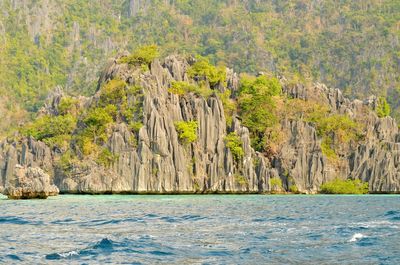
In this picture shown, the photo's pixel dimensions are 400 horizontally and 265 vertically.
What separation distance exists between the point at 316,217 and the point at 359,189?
80.6 m

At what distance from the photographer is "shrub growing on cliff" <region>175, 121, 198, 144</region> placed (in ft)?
433

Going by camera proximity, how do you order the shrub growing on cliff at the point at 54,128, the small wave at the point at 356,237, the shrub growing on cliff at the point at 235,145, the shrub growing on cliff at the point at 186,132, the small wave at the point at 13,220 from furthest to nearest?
1. the shrub growing on cliff at the point at 54,128
2. the shrub growing on cliff at the point at 235,145
3. the shrub growing on cliff at the point at 186,132
4. the small wave at the point at 13,220
5. the small wave at the point at 356,237

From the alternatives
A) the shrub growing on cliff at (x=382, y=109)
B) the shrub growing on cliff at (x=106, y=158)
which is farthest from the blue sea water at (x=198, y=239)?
the shrub growing on cliff at (x=382, y=109)

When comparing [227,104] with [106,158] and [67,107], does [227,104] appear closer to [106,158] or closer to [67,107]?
[67,107]

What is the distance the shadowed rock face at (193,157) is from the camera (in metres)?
125

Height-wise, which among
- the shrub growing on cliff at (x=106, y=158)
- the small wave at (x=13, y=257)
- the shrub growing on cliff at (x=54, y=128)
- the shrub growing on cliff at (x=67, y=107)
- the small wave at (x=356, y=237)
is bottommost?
the small wave at (x=13, y=257)

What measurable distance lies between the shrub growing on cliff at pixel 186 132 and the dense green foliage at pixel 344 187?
2379cm

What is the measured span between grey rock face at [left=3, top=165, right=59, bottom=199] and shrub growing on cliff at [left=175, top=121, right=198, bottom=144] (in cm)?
3979

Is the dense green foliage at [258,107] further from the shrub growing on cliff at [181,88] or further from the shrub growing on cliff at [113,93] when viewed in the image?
the shrub growing on cliff at [113,93]

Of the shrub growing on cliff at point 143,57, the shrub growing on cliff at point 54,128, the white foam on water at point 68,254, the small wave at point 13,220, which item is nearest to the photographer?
the white foam on water at point 68,254

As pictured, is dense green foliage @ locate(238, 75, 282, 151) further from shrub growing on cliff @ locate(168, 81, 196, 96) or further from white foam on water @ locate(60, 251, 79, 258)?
white foam on water @ locate(60, 251, 79, 258)

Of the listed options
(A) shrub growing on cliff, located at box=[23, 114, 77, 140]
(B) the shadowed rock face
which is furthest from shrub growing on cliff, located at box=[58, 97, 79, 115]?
(A) shrub growing on cliff, located at box=[23, 114, 77, 140]

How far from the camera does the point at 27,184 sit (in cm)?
9294

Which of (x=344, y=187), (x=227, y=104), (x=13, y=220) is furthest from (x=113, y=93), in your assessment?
(x=13, y=220)
